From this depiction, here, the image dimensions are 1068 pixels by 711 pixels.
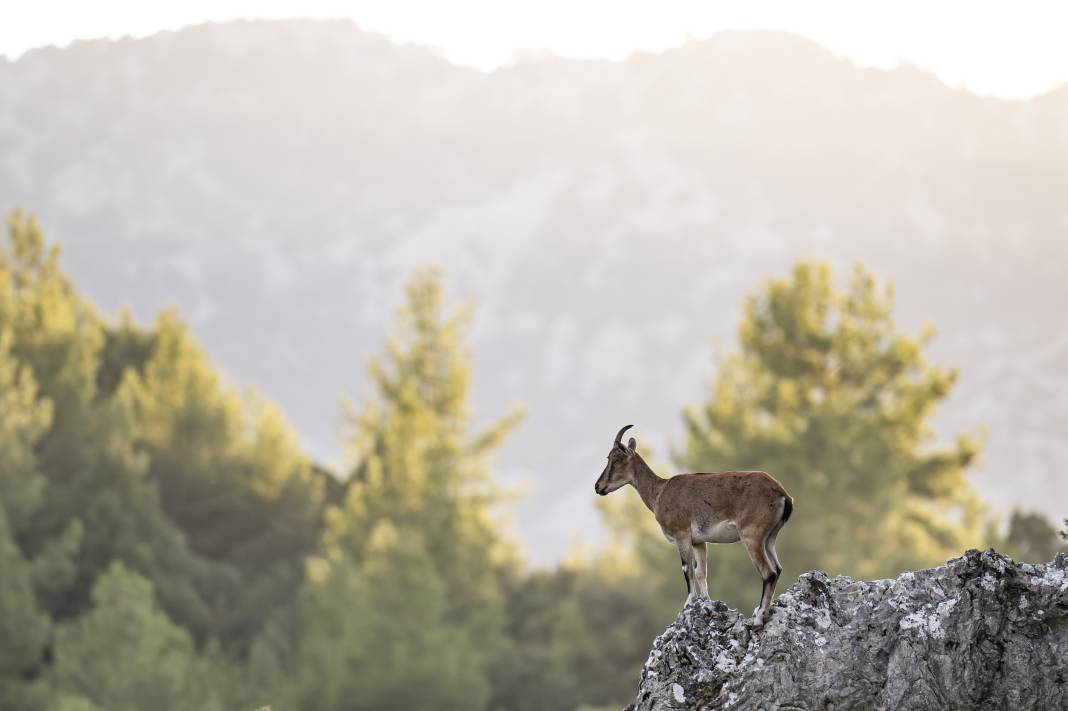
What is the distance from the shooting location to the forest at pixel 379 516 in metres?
52.5

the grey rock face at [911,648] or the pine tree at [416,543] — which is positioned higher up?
the pine tree at [416,543]

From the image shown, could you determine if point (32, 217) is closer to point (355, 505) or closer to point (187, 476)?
point (187, 476)

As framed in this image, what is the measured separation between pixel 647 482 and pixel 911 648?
3.68m

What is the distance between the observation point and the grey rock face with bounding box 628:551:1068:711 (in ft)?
36.4

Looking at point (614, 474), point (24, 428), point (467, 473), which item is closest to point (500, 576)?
point (467, 473)

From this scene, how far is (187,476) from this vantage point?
78250 millimetres

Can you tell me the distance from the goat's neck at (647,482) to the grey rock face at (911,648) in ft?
8.10

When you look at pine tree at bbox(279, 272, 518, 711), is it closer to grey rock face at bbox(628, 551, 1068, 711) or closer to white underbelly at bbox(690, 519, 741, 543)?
white underbelly at bbox(690, 519, 741, 543)

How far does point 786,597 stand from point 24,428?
58.9 m

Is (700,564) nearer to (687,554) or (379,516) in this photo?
(687,554)

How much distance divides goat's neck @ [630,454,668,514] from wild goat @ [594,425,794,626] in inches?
8.5

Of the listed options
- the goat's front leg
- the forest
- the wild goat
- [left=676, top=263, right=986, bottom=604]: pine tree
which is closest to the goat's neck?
the wild goat

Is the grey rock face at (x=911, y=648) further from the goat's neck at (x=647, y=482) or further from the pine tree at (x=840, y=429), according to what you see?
the pine tree at (x=840, y=429)

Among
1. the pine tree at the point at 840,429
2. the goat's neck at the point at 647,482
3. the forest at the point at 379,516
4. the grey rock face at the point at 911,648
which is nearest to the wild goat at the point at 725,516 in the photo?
the goat's neck at the point at 647,482
